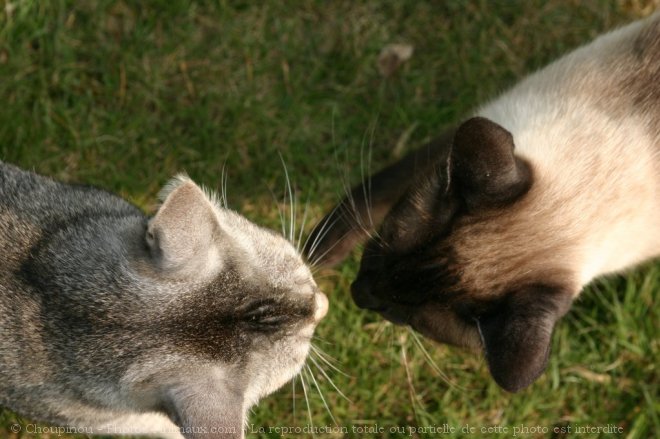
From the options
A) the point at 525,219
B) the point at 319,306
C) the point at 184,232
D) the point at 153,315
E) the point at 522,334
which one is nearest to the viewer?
the point at 184,232

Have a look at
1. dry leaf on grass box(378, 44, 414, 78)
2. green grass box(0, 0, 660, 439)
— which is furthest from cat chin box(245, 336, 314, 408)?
dry leaf on grass box(378, 44, 414, 78)

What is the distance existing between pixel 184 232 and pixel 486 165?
1145 mm

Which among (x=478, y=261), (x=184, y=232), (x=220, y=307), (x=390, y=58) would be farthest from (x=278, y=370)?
(x=390, y=58)

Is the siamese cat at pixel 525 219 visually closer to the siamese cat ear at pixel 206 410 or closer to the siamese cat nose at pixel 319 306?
the siamese cat nose at pixel 319 306

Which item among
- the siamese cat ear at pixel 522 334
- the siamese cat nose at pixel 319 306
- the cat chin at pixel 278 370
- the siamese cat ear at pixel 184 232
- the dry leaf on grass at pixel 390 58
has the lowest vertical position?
the cat chin at pixel 278 370

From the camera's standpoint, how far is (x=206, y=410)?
252 centimetres

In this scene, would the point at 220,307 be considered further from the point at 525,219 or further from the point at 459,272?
the point at 525,219

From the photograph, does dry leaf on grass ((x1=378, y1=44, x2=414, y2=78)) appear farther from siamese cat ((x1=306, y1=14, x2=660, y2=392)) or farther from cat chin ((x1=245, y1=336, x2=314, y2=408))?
cat chin ((x1=245, y1=336, x2=314, y2=408))

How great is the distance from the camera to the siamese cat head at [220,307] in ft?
8.36

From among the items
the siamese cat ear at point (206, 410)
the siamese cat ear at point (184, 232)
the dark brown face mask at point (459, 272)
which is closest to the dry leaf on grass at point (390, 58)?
the dark brown face mask at point (459, 272)

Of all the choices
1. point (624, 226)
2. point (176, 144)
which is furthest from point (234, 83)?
point (624, 226)

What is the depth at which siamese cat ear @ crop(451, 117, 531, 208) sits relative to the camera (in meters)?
2.54

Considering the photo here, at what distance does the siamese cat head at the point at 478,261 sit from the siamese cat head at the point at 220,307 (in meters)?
0.47

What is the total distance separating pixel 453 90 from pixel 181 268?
2920mm
